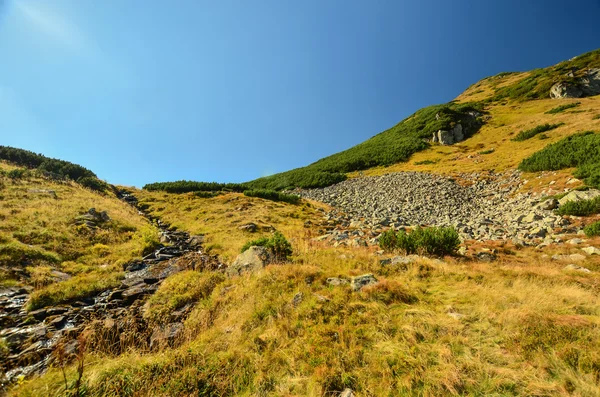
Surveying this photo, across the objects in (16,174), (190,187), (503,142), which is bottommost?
(503,142)

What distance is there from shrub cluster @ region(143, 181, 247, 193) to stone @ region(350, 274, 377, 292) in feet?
118

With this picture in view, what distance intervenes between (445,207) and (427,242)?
43.1ft

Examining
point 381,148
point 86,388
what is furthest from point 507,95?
point 86,388

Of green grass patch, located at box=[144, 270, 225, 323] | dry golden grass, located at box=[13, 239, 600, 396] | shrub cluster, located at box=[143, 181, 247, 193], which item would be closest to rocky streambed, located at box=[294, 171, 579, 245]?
dry golden grass, located at box=[13, 239, 600, 396]

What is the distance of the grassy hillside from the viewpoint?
9.41m

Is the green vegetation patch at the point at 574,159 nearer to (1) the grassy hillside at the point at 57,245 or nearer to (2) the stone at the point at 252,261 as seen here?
(2) the stone at the point at 252,261

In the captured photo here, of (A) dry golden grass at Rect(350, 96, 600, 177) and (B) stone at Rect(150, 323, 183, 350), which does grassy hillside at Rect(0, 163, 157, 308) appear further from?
(A) dry golden grass at Rect(350, 96, 600, 177)

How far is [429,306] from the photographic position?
6215 mm

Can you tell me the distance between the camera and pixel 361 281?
750 cm

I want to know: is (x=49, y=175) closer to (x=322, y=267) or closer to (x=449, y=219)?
(x=322, y=267)

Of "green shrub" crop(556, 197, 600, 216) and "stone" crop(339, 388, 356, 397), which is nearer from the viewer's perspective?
"stone" crop(339, 388, 356, 397)

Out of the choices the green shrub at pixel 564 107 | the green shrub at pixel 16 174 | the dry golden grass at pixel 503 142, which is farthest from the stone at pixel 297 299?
the green shrub at pixel 564 107

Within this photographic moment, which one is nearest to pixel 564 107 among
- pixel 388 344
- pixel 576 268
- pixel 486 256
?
pixel 576 268

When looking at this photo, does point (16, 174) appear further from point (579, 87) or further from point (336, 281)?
point (579, 87)
